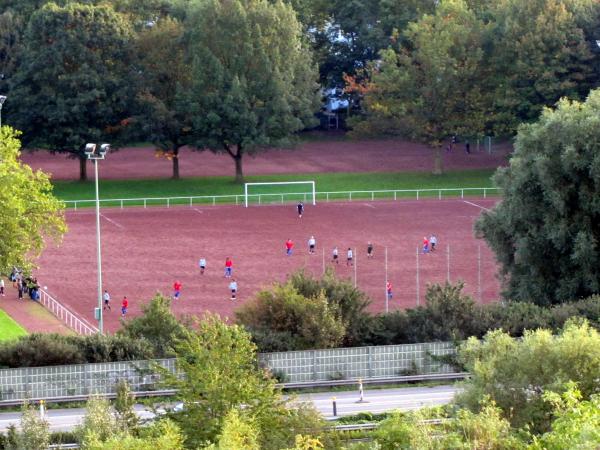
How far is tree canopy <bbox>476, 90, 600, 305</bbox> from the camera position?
1549 inches

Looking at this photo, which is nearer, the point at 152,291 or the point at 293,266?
the point at 152,291

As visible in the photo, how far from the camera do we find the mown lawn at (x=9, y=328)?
40.8 metres

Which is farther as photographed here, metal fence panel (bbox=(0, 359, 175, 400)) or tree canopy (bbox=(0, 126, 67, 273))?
tree canopy (bbox=(0, 126, 67, 273))

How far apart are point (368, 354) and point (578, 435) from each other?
522 inches

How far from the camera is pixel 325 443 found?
65.7 ft

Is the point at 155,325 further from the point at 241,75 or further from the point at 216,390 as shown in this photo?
the point at 241,75

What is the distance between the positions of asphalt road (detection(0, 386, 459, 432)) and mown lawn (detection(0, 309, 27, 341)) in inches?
552

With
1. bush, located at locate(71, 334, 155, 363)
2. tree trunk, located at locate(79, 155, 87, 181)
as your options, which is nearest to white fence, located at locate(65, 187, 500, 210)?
tree trunk, located at locate(79, 155, 87, 181)

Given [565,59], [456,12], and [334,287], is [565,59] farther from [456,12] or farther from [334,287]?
[334,287]

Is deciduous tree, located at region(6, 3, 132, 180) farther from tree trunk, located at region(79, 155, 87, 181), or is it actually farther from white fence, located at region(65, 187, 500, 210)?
white fence, located at region(65, 187, 500, 210)

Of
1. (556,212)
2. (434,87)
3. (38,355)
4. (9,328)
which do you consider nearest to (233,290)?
(9,328)

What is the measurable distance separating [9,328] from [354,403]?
18.5 metres

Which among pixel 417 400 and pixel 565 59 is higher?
pixel 565 59

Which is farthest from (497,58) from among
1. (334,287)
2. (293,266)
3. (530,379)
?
(530,379)
